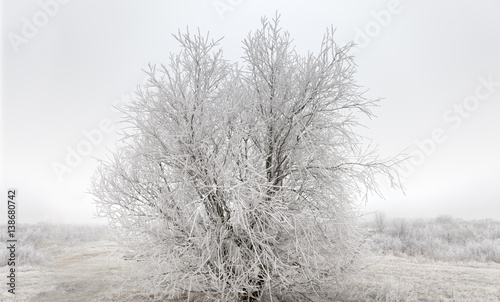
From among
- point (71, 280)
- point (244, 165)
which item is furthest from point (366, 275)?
point (71, 280)

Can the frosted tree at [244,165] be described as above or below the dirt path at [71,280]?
above

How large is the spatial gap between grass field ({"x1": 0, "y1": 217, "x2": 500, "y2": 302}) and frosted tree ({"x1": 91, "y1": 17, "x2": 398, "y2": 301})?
126 cm

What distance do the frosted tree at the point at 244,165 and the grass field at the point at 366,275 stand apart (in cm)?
126

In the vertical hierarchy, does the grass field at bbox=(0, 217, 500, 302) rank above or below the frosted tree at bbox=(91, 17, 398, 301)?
below

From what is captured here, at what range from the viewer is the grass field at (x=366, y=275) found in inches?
356

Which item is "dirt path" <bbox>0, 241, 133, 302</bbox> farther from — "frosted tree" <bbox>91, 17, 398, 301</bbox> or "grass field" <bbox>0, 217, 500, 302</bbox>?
"frosted tree" <bbox>91, 17, 398, 301</bbox>

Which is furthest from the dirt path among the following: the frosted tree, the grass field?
the frosted tree

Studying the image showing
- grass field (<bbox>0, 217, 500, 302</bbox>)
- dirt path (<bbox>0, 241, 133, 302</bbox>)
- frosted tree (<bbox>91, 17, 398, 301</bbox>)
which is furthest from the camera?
dirt path (<bbox>0, 241, 133, 302</bbox>)

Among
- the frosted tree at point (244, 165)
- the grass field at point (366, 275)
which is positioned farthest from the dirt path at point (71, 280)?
the frosted tree at point (244, 165)

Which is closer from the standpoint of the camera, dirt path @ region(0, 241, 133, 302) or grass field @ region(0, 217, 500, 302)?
grass field @ region(0, 217, 500, 302)

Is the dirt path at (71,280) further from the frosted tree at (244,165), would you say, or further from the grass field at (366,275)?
the frosted tree at (244,165)

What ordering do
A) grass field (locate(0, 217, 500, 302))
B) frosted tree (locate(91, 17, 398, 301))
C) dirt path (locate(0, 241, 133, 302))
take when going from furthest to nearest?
dirt path (locate(0, 241, 133, 302)) < grass field (locate(0, 217, 500, 302)) < frosted tree (locate(91, 17, 398, 301))

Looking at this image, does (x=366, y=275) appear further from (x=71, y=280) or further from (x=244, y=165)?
(x=71, y=280)

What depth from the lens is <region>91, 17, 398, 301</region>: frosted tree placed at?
6691mm
